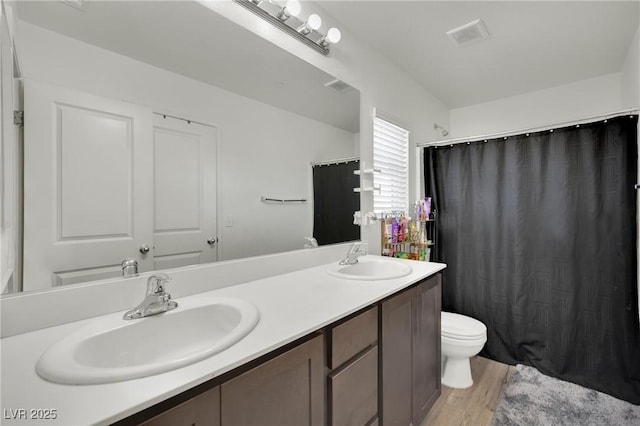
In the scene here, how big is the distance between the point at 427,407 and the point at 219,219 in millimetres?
1538

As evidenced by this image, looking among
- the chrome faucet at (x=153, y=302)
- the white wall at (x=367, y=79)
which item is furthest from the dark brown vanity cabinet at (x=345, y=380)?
the white wall at (x=367, y=79)

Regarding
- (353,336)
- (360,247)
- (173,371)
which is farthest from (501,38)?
(173,371)

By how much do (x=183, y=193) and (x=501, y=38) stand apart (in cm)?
228

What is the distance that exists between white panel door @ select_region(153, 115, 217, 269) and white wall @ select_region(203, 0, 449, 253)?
22.9 inches

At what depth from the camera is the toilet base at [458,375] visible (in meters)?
1.89

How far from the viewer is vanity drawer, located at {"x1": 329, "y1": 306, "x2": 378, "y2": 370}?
948 mm

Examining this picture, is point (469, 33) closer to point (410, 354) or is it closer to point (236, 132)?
point (236, 132)

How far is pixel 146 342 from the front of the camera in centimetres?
87

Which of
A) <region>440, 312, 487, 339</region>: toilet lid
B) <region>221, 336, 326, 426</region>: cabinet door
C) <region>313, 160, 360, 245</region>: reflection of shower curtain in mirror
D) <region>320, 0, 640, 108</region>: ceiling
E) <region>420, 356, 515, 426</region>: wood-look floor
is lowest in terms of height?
<region>420, 356, 515, 426</region>: wood-look floor

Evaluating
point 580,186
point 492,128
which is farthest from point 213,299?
point 492,128

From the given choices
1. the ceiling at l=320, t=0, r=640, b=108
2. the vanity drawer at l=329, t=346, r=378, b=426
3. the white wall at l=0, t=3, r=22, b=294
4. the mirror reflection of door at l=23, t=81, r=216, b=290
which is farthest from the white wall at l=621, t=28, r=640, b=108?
the white wall at l=0, t=3, r=22, b=294

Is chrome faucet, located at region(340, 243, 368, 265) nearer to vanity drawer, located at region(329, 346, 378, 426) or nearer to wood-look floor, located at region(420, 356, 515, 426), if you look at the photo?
vanity drawer, located at region(329, 346, 378, 426)

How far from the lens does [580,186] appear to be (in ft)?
6.17

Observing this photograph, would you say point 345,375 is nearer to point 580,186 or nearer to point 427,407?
point 427,407
